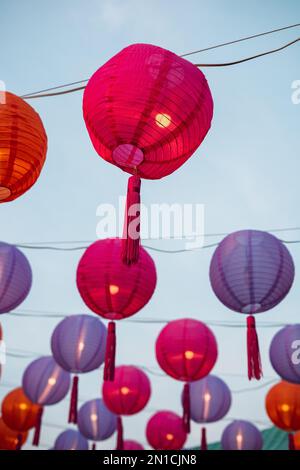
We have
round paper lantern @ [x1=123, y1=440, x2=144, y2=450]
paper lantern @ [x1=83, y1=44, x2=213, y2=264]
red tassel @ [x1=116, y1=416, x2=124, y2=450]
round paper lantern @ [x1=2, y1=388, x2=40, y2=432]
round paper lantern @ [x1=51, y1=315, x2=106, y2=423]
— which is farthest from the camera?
round paper lantern @ [x1=123, y1=440, x2=144, y2=450]

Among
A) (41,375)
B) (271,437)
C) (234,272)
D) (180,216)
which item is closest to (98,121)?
(234,272)

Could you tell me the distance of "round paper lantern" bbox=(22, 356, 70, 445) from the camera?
596 centimetres

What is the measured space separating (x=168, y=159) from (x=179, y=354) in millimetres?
2755

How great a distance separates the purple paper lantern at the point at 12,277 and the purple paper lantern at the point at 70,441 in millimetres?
6004

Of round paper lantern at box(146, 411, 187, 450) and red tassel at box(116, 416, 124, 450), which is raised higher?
red tassel at box(116, 416, 124, 450)

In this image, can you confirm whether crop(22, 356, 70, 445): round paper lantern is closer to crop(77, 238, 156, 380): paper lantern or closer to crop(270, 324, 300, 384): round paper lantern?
crop(77, 238, 156, 380): paper lantern

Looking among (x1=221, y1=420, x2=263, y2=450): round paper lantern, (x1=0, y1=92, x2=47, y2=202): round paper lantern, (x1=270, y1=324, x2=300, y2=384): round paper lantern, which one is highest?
(x1=0, y1=92, x2=47, y2=202): round paper lantern

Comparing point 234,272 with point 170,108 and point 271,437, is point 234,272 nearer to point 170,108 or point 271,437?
point 170,108

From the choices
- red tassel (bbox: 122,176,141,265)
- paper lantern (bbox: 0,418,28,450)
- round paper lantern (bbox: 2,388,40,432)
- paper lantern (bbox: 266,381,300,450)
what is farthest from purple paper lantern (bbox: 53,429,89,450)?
red tassel (bbox: 122,176,141,265)

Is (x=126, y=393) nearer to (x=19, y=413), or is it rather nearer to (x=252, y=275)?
(x=19, y=413)

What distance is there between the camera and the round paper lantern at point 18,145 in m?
2.62

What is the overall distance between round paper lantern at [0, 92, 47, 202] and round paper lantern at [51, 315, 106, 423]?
2.54 m

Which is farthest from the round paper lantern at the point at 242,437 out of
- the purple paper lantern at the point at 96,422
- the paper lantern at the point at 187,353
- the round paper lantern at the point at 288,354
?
the paper lantern at the point at 187,353

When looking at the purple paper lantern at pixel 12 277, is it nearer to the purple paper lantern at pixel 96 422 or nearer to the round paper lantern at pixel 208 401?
the round paper lantern at pixel 208 401
